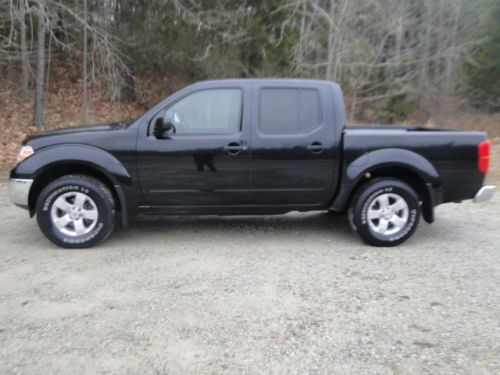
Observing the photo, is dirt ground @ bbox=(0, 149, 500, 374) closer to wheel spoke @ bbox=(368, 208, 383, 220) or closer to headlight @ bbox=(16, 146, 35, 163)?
wheel spoke @ bbox=(368, 208, 383, 220)

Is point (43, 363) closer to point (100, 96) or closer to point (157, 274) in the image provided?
point (157, 274)

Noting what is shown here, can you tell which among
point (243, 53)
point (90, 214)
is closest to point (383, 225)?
point (90, 214)

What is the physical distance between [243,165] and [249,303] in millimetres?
1794

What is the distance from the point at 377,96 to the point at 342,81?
230cm

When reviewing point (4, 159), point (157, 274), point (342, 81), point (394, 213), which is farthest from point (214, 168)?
point (342, 81)

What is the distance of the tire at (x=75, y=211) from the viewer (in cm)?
487

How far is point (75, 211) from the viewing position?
492 centimetres

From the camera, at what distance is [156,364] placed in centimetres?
286

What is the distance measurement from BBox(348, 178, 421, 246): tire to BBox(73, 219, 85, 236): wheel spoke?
118 inches

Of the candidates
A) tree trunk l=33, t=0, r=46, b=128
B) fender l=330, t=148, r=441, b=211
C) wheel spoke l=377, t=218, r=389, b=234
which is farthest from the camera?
tree trunk l=33, t=0, r=46, b=128

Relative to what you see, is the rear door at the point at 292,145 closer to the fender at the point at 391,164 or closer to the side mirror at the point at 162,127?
the fender at the point at 391,164

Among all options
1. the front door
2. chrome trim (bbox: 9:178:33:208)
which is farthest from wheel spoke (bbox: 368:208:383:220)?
chrome trim (bbox: 9:178:33:208)

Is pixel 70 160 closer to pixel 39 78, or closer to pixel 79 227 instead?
pixel 79 227

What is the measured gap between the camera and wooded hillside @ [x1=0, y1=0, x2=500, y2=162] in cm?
1334
